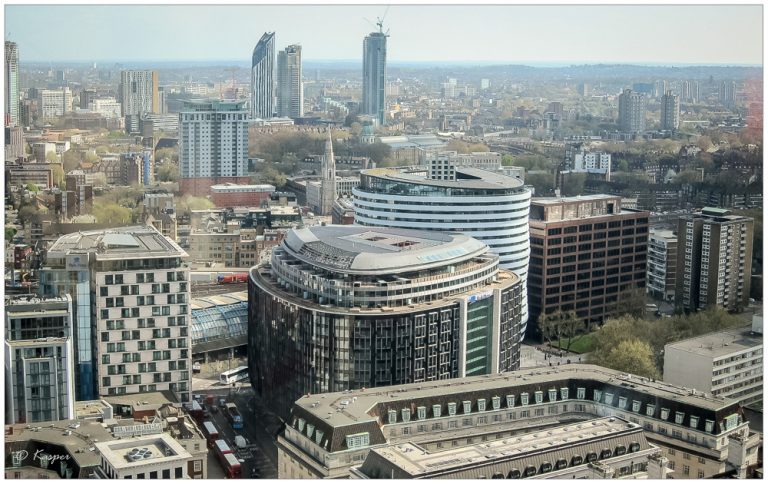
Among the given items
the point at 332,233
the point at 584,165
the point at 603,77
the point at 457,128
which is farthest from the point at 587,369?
the point at 457,128

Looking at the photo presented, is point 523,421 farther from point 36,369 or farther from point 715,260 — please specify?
point 715,260

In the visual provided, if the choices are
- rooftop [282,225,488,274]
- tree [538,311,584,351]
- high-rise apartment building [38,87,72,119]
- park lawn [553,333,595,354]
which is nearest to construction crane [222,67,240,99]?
high-rise apartment building [38,87,72,119]

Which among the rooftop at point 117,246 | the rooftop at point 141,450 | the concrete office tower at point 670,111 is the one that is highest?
the concrete office tower at point 670,111

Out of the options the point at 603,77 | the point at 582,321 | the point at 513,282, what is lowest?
the point at 582,321

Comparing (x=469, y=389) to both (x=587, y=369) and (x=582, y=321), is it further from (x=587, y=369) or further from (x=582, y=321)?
(x=582, y=321)

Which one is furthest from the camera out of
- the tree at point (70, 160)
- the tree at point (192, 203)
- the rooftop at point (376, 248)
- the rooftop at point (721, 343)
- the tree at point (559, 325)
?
the tree at point (70, 160)

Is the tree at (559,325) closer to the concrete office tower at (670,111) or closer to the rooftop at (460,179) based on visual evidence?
the rooftop at (460,179)

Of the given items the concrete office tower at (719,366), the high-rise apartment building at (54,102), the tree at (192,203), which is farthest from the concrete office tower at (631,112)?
the concrete office tower at (719,366)
